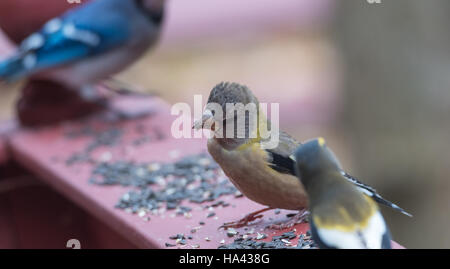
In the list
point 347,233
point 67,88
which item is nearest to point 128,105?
point 67,88

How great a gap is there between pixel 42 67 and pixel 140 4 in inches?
24.4

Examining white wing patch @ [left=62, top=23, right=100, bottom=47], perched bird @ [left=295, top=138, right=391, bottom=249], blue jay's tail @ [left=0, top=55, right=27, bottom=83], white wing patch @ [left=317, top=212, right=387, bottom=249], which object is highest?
white wing patch @ [left=62, top=23, right=100, bottom=47]

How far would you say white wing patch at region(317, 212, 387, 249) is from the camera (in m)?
1.57

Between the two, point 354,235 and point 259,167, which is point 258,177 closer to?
point 259,167

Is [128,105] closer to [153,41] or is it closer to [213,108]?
[153,41]

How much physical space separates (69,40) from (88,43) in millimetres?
110

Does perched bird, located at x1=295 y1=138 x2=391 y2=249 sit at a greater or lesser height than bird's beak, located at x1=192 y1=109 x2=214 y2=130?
lesser

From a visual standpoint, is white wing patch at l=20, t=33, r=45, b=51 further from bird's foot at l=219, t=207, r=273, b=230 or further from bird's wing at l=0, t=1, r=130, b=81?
bird's foot at l=219, t=207, r=273, b=230

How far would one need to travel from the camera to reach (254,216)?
229 cm

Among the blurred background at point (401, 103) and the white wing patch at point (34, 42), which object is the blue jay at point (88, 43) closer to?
the white wing patch at point (34, 42)

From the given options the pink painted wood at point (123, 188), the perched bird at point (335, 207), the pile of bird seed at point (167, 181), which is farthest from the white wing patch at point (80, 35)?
the perched bird at point (335, 207)

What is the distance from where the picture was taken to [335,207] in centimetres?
164

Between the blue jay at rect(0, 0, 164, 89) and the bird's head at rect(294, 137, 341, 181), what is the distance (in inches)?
95.4

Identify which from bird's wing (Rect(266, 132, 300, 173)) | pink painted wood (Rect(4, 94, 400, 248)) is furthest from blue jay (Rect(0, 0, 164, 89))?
bird's wing (Rect(266, 132, 300, 173))
